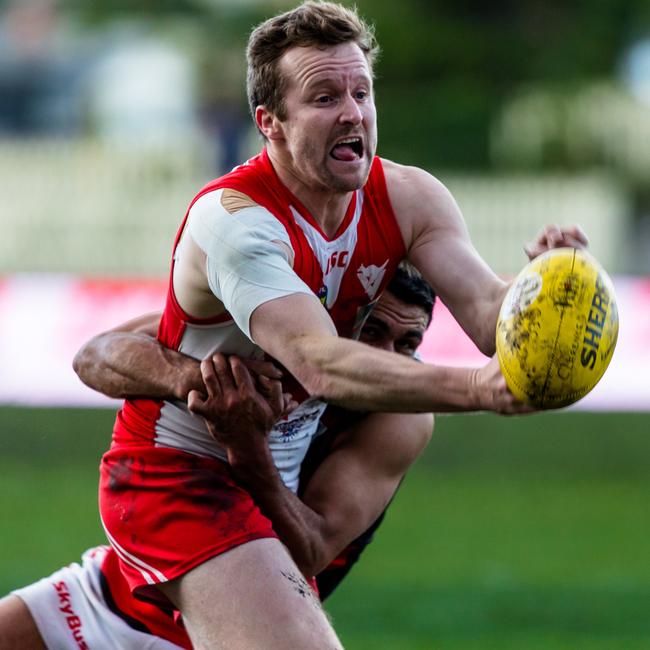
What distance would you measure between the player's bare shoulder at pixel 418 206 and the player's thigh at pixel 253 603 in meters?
1.09

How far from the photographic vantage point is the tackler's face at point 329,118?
4.64m

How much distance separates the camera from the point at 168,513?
4.73 metres

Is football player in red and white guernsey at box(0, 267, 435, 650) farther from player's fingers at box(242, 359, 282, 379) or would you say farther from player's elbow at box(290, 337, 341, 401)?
player's elbow at box(290, 337, 341, 401)

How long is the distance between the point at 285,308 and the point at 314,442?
4.06 feet

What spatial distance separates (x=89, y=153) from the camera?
1614 centimetres

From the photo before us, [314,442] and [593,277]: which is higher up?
[593,277]

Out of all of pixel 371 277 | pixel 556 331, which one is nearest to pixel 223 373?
pixel 371 277

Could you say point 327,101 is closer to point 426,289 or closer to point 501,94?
point 426,289

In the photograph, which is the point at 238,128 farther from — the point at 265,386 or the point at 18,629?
the point at 265,386

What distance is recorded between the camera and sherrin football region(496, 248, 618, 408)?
371 cm

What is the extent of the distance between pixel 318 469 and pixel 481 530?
5761mm

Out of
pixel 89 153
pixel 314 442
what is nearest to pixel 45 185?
pixel 89 153

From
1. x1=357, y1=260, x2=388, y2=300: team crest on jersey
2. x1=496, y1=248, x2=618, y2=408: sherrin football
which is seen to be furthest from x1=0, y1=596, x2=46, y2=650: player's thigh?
x1=496, y1=248, x2=618, y2=408: sherrin football

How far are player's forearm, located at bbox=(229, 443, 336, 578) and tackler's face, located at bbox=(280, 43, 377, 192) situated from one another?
2.86 feet
